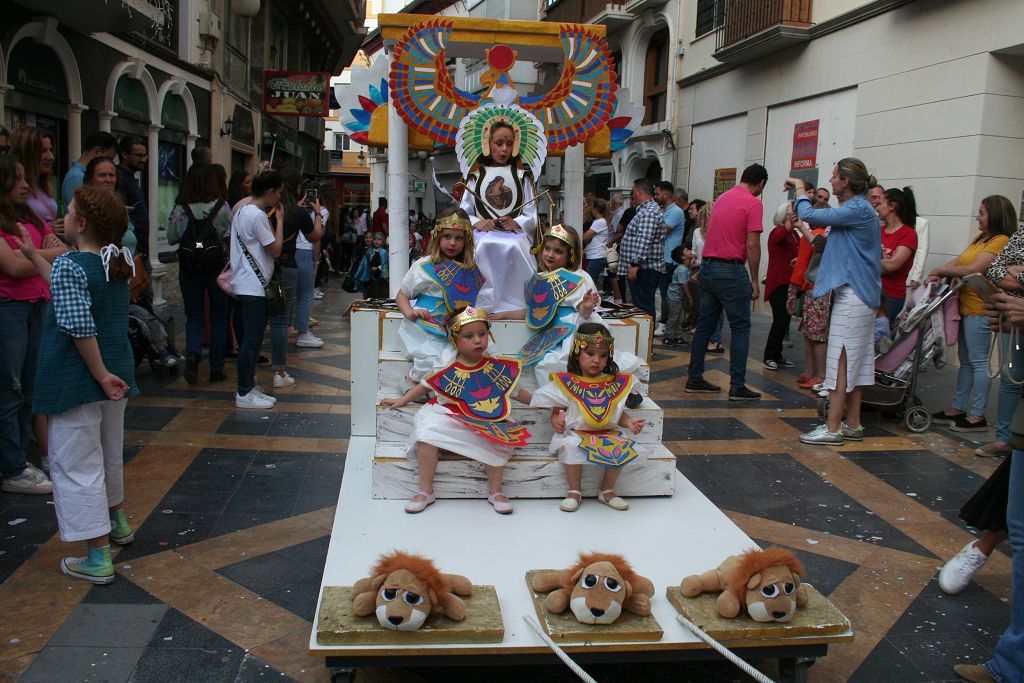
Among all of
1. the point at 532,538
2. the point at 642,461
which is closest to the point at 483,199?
the point at 642,461

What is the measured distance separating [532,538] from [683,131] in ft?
49.7

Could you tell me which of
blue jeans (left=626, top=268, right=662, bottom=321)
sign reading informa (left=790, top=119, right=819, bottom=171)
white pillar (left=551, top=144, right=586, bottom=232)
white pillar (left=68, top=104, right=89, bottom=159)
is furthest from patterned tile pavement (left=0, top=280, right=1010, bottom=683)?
sign reading informa (left=790, top=119, right=819, bottom=171)

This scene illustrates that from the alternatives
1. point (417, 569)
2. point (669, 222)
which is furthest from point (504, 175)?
point (669, 222)

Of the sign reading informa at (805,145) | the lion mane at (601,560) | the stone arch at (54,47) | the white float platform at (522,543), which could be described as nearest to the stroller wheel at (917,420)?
the white float platform at (522,543)

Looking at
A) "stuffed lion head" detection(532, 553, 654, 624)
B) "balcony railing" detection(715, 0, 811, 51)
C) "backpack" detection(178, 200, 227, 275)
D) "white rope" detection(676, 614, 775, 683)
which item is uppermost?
"balcony railing" detection(715, 0, 811, 51)

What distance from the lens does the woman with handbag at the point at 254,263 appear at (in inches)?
248

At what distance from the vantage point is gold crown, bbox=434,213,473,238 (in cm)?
487

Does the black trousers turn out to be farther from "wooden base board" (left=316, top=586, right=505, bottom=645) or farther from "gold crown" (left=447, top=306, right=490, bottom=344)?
"wooden base board" (left=316, top=586, right=505, bottom=645)

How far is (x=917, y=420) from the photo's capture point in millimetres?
6348

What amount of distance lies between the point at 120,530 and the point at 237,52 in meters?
16.0

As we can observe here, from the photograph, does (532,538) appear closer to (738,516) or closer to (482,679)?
(482,679)

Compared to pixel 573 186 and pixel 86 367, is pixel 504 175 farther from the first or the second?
pixel 86 367

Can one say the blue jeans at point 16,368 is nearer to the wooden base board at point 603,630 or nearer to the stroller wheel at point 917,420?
the wooden base board at point 603,630

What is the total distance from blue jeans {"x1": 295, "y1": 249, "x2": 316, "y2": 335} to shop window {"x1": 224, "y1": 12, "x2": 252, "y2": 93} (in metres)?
9.20
